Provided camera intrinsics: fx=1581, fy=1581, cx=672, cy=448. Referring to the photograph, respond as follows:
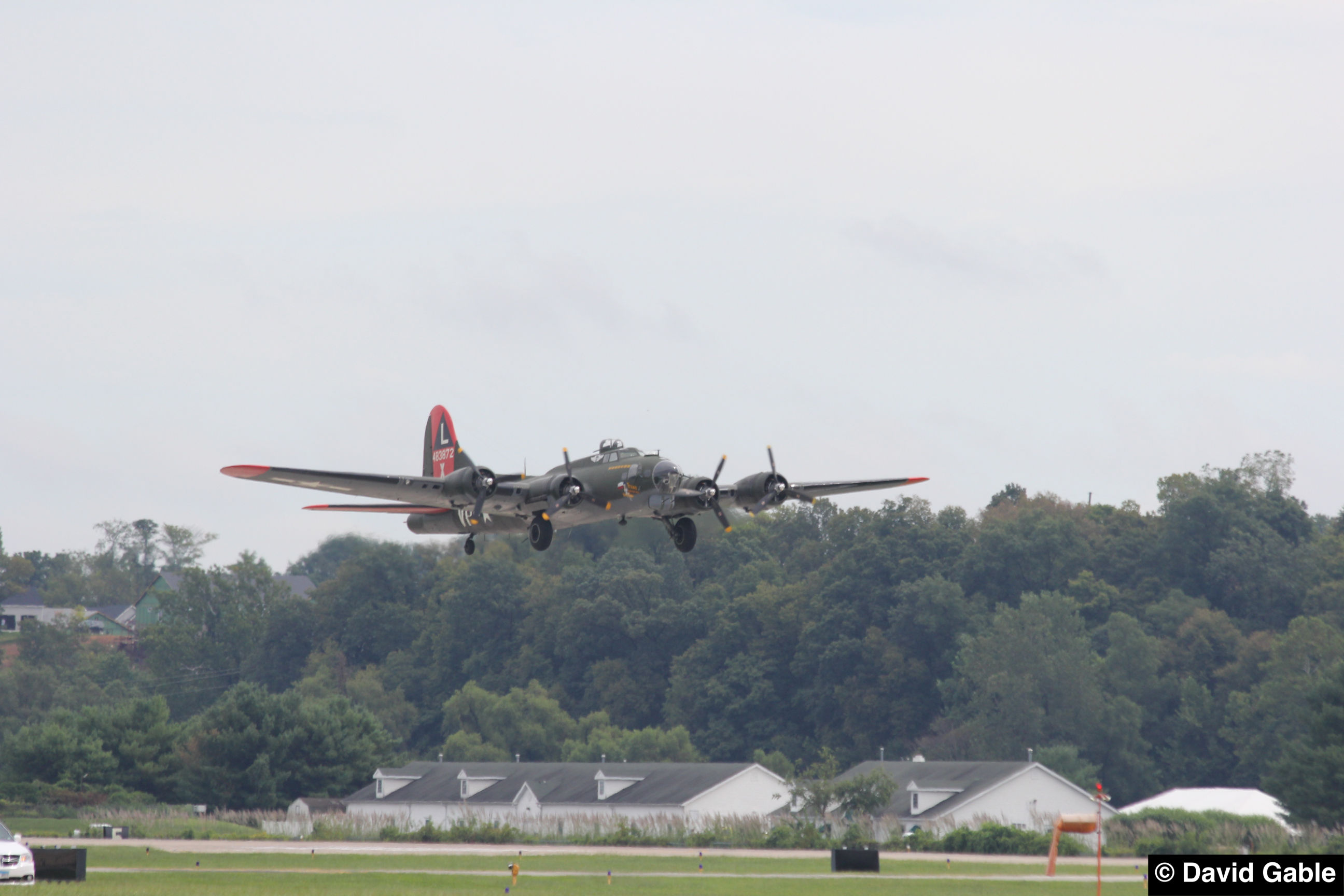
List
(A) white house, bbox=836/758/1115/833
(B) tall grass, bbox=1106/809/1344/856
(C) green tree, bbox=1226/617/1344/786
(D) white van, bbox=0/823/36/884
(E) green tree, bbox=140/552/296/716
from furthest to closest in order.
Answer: (E) green tree, bbox=140/552/296/716
(C) green tree, bbox=1226/617/1344/786
(A) white house, bbox=836/758/1115/833
(B) tall grass, bbox=1106/809/1344/856
(D) white van, bbox=0/823/36/884

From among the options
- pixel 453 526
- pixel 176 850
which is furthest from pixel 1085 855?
pixel 176 850

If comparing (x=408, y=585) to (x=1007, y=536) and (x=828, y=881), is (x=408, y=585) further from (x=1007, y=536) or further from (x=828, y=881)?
(x=828, y=881)

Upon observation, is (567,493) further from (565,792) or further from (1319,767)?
(565,792)

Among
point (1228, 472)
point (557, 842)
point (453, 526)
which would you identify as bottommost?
point (557, 842)

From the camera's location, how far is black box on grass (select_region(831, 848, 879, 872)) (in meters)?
64.3

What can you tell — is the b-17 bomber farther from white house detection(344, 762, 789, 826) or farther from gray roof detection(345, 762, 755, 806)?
gray roof detection(345, 762, 755, 806)

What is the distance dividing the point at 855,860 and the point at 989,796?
43.3m

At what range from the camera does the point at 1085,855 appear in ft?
250

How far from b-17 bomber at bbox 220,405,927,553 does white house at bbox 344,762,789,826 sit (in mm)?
53412

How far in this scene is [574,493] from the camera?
52406mm

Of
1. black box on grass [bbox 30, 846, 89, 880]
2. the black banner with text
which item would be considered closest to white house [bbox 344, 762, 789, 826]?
black box on grass [bbox 30, 846, 89, 880]

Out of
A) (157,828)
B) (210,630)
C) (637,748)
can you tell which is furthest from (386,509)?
(210,630)

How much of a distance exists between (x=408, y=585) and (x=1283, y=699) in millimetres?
99607

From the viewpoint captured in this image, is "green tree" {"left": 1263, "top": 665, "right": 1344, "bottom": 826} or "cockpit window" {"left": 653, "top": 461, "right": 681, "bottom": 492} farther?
"green tree" {"left": 1263, "top": 665, "right": 1344, "bottom": 826}
